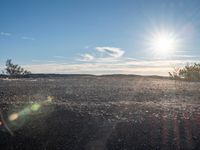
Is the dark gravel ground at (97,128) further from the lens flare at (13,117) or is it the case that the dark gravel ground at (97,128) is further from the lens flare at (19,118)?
the lens flare at (13,117)

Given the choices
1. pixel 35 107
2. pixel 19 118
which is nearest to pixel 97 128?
pixel 19 118

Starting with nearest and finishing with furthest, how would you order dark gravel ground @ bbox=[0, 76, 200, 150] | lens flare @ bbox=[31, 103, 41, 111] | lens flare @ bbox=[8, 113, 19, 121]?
dark gravel ground @ bbox=[0, 76, 200, 150] → lens flare @ bbox=[8, 113, 19, 121] → lens flare @ bbox=[31, 103, 41, 111]

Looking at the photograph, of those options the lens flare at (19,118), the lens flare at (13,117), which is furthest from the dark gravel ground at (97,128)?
the lens flare at (13,117)

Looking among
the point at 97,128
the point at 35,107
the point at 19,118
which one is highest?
the point at 35,107

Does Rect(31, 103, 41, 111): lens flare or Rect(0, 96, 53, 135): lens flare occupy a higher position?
Rect(31, 103, 41, 111): lens flare

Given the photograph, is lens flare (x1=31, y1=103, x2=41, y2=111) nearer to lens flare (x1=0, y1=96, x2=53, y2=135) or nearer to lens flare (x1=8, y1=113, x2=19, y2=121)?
lens flare (x1=0, y1=96, x2=53, y2=135)

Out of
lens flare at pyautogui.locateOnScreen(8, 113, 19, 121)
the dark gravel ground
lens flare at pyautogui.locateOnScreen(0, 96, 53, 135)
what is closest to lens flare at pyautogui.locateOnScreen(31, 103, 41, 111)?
lens flare at pyautogui.locateOnScreen(0, 96, 53, 135)

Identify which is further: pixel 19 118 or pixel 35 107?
pixel 35 107

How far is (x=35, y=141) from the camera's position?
448 inches

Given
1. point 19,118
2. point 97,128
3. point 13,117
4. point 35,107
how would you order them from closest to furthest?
point 97,128 < point 19,118 < point 13,117 < point 35,107

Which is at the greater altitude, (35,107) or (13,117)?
(35,107)

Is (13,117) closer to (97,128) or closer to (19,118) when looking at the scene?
(19,118)

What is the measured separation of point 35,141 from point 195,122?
5.78 meters

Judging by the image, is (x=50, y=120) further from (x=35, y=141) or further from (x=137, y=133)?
(x=137, y=133)
